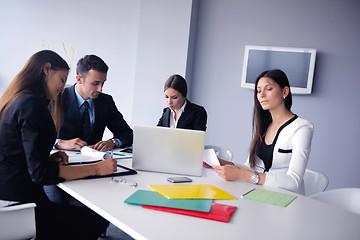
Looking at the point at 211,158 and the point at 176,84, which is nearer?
the point at 211,158

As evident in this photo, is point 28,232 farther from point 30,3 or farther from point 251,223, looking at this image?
point 30,3

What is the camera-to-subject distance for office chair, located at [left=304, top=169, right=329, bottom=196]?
7.32 ft

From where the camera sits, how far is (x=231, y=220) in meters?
1.27

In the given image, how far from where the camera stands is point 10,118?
4.99 feet

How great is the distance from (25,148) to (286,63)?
340cm

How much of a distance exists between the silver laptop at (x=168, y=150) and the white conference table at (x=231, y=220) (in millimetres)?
225

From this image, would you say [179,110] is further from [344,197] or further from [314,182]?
[344,197]

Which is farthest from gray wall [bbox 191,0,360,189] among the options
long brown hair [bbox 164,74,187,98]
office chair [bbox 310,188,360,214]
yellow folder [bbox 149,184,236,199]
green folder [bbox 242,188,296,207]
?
yellow folder [bbox 149,184,236,199]

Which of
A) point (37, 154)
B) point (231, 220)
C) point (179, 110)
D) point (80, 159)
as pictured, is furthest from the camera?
point (179, 110)

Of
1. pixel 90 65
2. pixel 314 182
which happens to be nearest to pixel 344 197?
pixel 314 182

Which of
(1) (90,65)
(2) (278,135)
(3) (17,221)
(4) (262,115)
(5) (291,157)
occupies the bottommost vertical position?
(3) (17,221)

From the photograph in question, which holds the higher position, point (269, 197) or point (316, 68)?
point (316, 68)

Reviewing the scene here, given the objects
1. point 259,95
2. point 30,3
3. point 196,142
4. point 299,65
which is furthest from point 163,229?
point 30,3

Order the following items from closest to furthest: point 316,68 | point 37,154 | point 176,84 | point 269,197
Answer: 1. point 37,154
2. point 269,197
3. point 176,84
4. point 316,68
